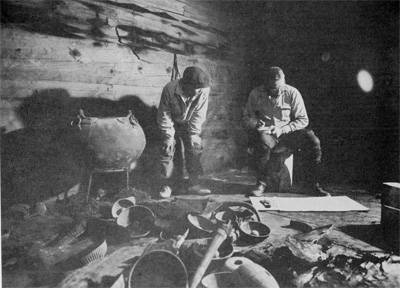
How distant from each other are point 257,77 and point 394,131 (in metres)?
2.56

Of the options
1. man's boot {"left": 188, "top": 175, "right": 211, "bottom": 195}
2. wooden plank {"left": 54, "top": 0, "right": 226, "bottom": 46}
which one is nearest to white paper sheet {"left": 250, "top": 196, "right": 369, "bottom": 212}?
man's boot {"left": 188, "top": 175, "right": 211, "bottom": 195}

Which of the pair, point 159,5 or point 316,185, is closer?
point 316,185

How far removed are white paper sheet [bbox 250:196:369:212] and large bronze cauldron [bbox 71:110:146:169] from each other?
1.61m

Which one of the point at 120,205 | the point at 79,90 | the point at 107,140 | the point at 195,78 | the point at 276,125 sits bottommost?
the point at 120,205

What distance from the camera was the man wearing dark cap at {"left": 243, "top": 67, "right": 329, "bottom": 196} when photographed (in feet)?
13.1

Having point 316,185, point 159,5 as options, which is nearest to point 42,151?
point 159,5

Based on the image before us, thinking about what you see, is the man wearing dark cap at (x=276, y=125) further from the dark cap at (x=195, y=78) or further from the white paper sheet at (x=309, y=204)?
the dark cap at (x=195, y=78)

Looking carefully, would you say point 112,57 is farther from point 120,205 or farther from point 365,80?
point 365,80

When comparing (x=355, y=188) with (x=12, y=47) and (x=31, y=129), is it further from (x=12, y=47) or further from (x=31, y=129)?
(x=12, y=47)

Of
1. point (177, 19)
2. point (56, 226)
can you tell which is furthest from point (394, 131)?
point (56, 226)

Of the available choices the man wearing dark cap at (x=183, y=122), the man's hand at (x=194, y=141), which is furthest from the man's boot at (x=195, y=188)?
the man's hand at (x=194, y=141)

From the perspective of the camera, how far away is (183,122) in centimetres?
410

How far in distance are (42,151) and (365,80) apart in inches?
208

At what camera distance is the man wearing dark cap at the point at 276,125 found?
3998 millimetres
